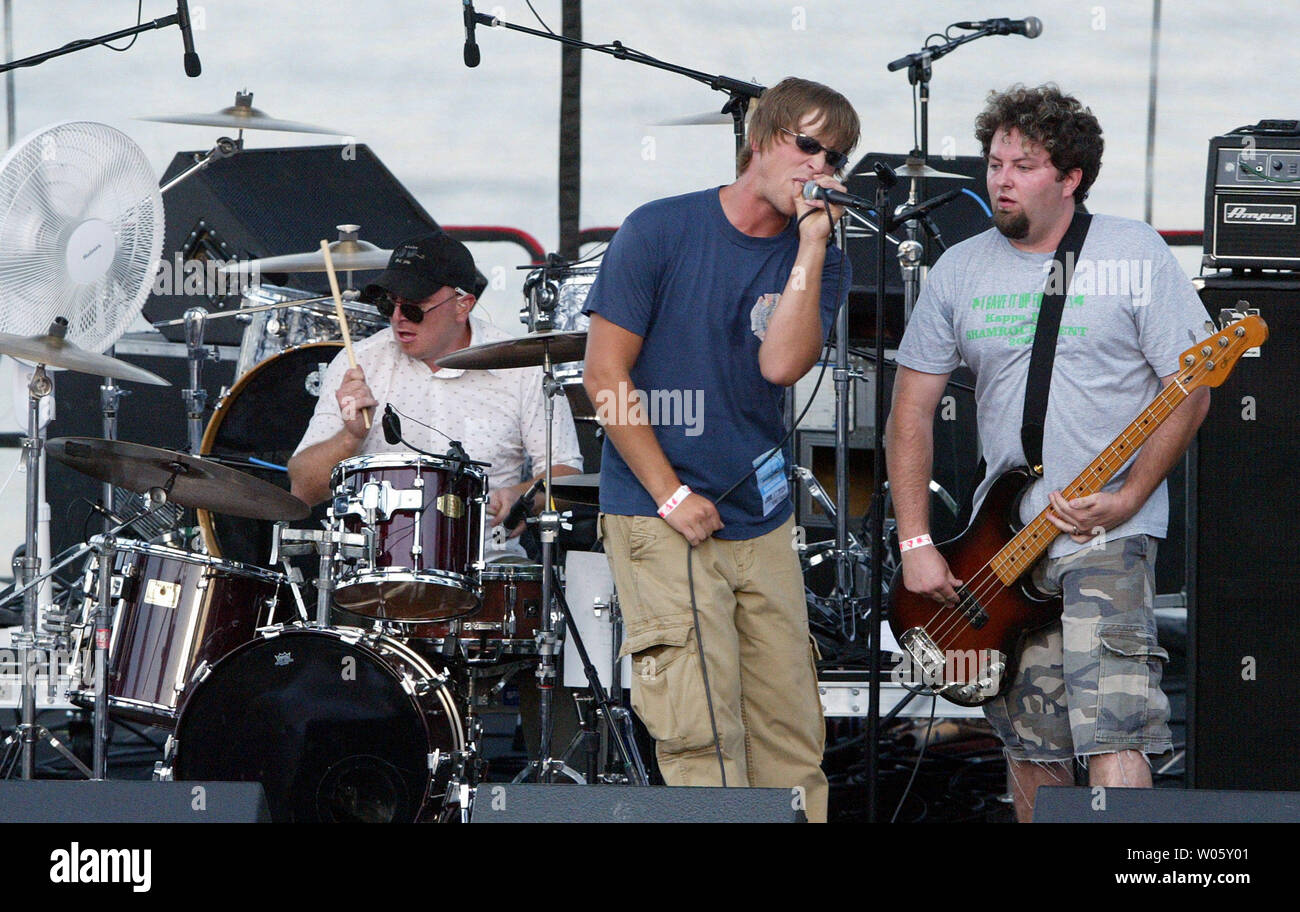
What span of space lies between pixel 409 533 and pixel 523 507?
0.42 meters

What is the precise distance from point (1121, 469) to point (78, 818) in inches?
92.2

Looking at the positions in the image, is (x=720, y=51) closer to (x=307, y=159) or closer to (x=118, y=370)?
→ (x=307, y=159)

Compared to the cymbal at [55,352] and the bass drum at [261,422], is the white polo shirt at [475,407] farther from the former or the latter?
the cymbal at [55,352]

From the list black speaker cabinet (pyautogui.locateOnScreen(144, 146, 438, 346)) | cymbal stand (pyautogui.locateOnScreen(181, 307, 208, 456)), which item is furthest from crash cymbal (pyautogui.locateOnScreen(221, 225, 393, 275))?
black speaker cabinet (pyautogui.locateOnScreen(144, 146, 438, 346))

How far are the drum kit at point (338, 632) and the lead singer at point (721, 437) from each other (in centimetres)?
87

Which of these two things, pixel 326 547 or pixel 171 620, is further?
pixel 171 620

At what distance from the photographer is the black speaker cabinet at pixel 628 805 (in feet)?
7.70

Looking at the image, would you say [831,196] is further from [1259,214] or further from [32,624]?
[32,624]

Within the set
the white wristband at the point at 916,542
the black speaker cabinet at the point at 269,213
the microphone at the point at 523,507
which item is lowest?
the white wristband at the point at 916,542

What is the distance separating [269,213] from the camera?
272 inches

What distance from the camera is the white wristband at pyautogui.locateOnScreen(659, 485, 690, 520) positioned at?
3236 millimetres

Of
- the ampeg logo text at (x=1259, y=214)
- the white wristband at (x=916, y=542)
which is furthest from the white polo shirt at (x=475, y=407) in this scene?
the ampeg logo text at (x=1259, y=214)

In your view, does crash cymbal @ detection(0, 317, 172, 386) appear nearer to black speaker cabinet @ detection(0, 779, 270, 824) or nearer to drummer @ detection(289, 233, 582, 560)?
drummer @ detection(289, 233, 582, 560)
